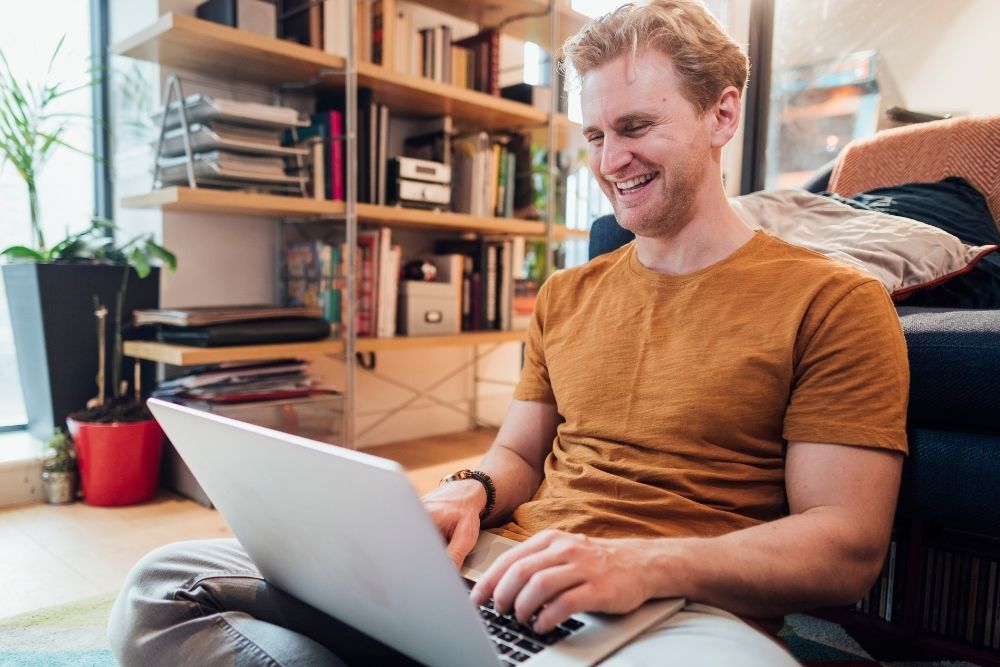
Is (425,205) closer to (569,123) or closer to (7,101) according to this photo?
(569,123)

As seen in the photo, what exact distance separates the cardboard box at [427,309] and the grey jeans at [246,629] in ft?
5.30

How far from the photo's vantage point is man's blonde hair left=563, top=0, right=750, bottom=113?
35.3 inches

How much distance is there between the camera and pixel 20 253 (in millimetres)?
2004

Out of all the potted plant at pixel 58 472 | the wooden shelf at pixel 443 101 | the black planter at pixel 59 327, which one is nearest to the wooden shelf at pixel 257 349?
the black planter at pixel 59 327

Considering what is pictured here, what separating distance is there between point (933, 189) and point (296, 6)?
5.63ft

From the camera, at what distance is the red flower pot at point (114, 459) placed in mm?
1983

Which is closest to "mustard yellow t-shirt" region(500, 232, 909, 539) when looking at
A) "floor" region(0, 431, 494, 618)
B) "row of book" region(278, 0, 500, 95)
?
"floor" region(0, 431, 494, 618)

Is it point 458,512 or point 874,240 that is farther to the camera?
point 874,240

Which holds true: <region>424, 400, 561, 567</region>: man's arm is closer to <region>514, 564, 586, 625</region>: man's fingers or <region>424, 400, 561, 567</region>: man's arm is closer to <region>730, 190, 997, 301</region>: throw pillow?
<region>514, 564, 586, 625</region>: man's fingers

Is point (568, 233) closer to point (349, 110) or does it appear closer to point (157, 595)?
point (349, 110)

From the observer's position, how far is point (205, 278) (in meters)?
2.33

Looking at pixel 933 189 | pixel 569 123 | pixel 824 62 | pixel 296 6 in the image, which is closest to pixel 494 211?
pixel 569 123

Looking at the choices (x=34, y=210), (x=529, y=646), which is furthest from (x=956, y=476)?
(x=34, y=210)

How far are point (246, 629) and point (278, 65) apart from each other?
1.80 metres
